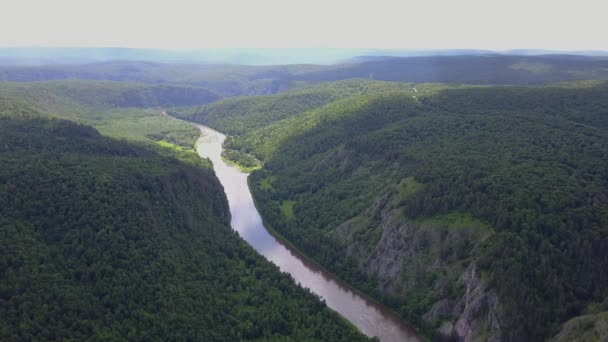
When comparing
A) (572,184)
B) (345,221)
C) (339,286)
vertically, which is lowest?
(339,286)

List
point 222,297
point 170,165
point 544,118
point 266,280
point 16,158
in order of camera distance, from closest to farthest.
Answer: point 222,297 → point 266,280 → point 16,158 → point 170,165 → point 544,118

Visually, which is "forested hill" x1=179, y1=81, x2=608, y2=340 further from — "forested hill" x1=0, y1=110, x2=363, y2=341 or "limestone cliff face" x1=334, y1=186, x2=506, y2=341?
"forested hill" x1=0, y1=110, x2=363, y2=341

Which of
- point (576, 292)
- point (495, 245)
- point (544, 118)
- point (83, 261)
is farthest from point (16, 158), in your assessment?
point (544, 118)

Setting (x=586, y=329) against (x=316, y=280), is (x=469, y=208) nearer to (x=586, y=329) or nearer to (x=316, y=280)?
(x=586, y=329)

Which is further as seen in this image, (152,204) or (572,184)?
(152,204)

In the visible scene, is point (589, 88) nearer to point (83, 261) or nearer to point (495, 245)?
point (495, 245)

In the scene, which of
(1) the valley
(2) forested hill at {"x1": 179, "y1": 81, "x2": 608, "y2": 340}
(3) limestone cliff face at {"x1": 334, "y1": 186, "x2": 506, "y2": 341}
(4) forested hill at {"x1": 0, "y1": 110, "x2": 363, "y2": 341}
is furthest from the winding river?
(4) forested hill at {"x1": 0, "y1": 110, "x2": 363, "y2": 341}

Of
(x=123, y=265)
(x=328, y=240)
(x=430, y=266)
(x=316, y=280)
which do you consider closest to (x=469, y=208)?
(x=430, y=266)
